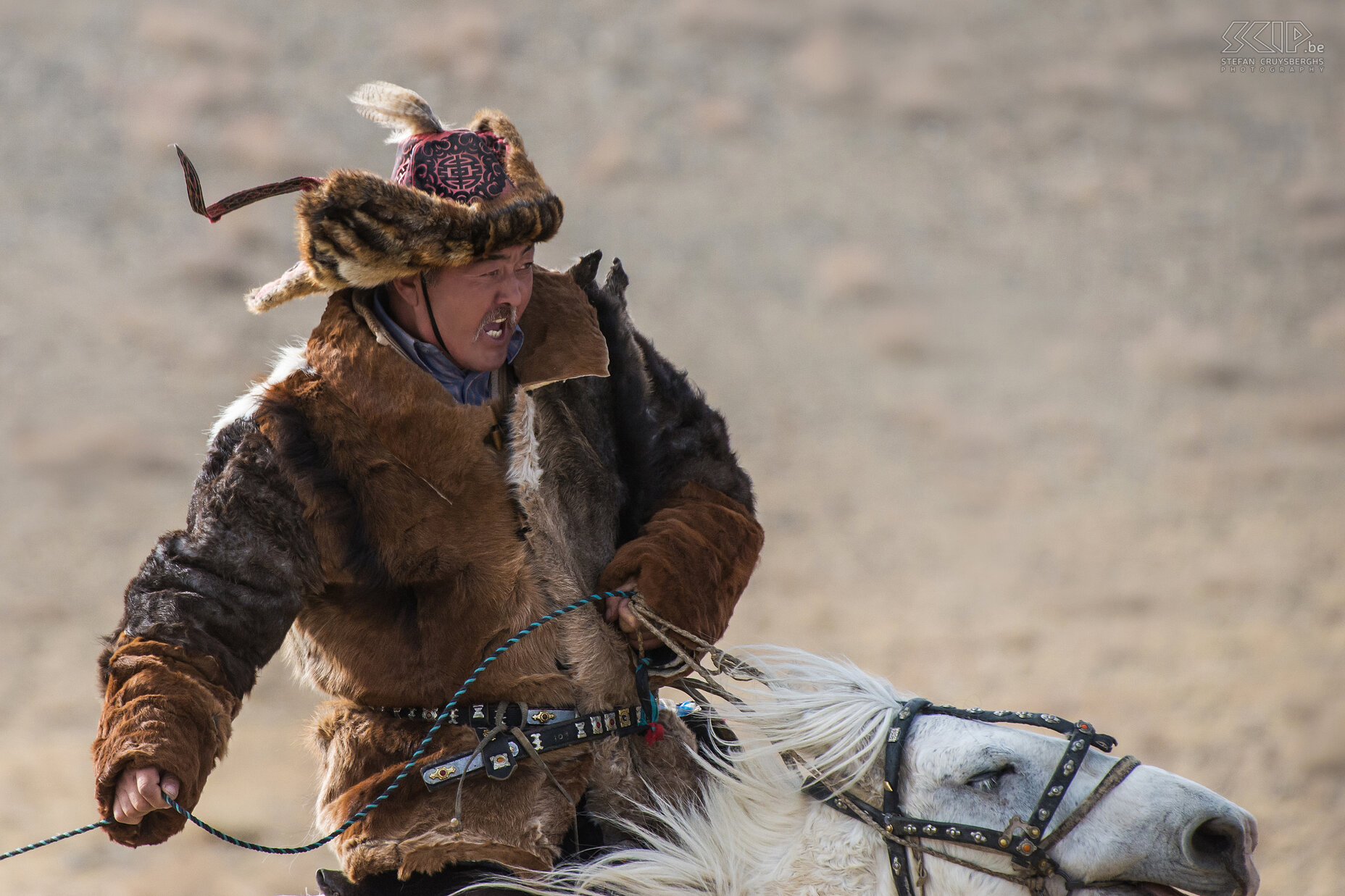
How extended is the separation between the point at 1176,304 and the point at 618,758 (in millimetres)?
6009

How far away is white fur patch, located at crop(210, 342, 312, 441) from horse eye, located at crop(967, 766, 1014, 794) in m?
0.98

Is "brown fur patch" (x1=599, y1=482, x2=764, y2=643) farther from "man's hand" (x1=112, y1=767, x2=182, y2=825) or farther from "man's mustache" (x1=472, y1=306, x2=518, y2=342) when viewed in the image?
"man's hand" (x1=112, y1=767, x2=182, y2=825)

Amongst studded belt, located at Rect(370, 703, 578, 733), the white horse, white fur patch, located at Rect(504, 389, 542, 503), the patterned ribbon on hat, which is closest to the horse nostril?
the white horse

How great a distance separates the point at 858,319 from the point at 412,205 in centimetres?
527

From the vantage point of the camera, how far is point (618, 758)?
4.72ft

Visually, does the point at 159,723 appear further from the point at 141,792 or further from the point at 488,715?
the point at 488,715

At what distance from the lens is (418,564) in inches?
53.8

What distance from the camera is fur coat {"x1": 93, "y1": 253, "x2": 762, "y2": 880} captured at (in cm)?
125

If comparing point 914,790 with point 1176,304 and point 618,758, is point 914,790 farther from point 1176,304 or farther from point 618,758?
point 1176,304

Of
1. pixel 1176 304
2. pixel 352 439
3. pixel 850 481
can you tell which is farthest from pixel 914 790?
pixel 1176 304

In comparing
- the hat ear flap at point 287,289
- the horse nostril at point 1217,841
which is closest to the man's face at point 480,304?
the hat ear flap at point 287,289

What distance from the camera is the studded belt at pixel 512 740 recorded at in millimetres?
1348

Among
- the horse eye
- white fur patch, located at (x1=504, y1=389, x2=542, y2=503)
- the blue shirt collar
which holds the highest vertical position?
the blue shirt collar

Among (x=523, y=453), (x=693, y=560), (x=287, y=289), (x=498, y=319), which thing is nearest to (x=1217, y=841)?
(x=693, y=560)
